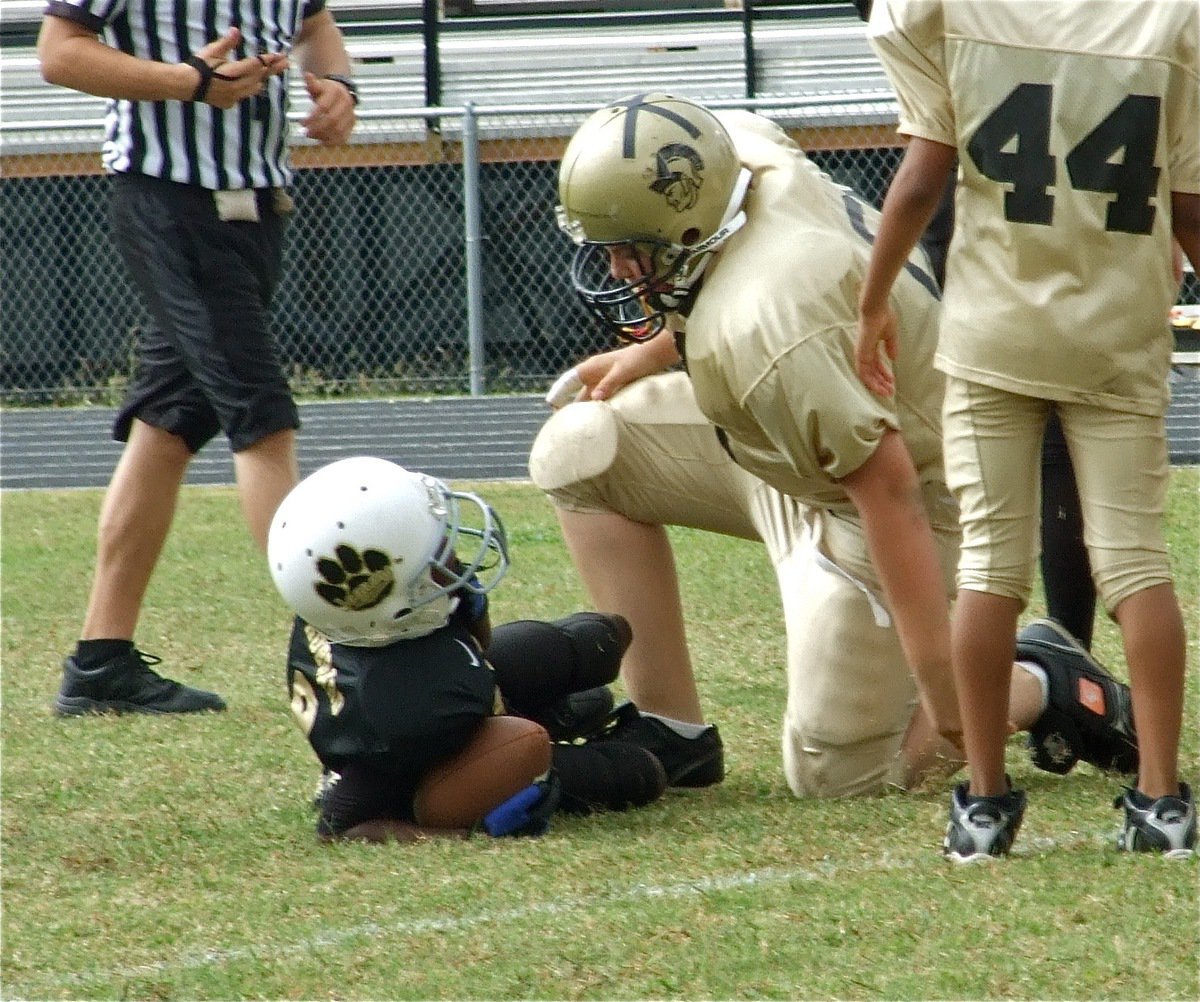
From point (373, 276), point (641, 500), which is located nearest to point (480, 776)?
point (641, 500)

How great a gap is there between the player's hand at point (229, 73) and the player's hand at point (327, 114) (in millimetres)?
251

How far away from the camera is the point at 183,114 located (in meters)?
4.49

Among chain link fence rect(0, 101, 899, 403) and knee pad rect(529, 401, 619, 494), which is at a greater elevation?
knee pad rect(529, 401, 619, 494)

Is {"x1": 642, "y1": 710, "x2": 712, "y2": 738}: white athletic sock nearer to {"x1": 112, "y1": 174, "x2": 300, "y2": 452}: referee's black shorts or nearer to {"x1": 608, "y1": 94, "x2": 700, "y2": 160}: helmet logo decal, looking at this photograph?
{"x1": 608, "y1": 94, "x2": 700, "y2": 160}: helmet logo decal

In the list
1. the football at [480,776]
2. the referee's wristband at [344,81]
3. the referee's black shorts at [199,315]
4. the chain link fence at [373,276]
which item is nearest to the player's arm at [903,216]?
the football at [480,776]

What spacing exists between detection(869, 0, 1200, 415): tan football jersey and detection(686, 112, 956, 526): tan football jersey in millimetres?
339

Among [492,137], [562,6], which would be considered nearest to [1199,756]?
[492,137]

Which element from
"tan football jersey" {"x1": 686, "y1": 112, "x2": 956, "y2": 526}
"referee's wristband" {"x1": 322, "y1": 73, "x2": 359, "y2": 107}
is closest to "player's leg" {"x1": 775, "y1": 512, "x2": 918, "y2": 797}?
"tan football jersey" {"x1": 686, "y1": 112, "x2": 956, "y2": 526}

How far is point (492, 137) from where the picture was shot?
11.9 meters

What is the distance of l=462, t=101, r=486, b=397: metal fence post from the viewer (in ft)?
37.1

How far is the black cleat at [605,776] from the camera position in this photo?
349cm

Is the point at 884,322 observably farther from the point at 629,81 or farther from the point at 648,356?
the point at 629,81

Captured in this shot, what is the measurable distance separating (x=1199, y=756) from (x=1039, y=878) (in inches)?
37.7

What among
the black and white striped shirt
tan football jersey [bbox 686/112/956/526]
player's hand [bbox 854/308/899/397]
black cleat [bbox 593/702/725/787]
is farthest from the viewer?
the black and white striped shirt
